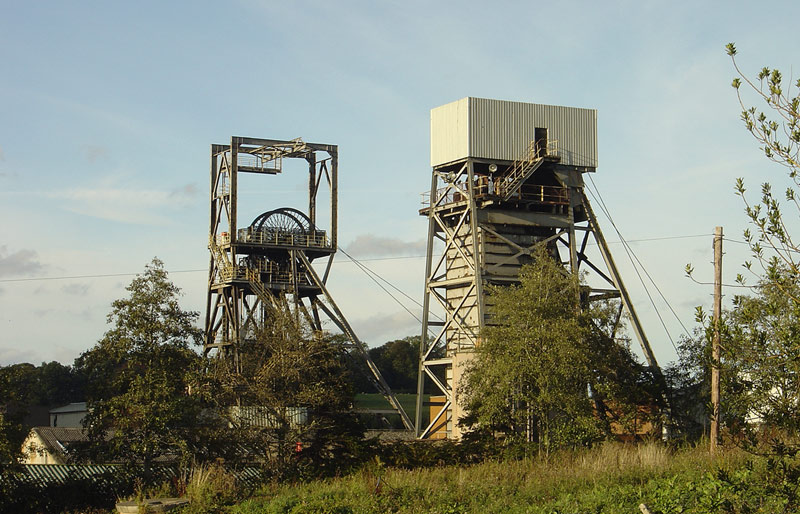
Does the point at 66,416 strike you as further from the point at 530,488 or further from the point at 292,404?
the point at 530,488

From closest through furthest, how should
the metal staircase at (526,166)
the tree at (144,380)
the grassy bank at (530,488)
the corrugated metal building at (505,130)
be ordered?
the grassy bank at (530,488), the tree at (144,380), the metal staircase at (526,166), the corrugated metal building at (505,130)

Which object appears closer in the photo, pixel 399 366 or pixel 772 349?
pixel 772 349

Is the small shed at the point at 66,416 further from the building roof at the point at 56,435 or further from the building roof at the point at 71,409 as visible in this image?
the building roof at the point at 56,435

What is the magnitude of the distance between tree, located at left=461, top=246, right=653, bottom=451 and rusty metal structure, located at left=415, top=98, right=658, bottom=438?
8.90 meters

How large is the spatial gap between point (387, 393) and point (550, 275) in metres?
19.8

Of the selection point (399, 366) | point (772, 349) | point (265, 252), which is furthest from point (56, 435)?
point (399, 366)

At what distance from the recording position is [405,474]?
26422 millimetres

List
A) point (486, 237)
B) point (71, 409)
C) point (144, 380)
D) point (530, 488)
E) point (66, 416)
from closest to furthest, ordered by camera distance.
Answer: point (530, 488)
point (144, 380)
point (486, 237)
point (71, 409)
point (66, 416)

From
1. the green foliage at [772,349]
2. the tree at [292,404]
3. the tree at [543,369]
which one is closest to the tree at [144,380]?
the tree at [292,404]

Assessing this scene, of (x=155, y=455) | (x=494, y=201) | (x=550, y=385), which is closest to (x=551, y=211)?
(x=494, y=201)

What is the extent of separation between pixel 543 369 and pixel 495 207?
14.8 metres

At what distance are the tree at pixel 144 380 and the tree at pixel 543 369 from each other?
10.1m

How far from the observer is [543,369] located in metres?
32.5

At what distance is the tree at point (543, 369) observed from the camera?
3219 centimetres
